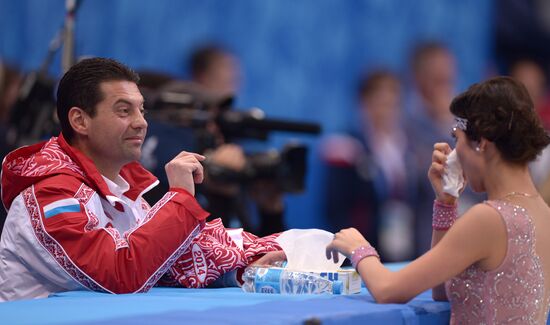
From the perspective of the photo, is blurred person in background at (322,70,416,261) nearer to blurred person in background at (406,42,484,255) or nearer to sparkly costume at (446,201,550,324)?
blurred person in background at (406,42,484,255)

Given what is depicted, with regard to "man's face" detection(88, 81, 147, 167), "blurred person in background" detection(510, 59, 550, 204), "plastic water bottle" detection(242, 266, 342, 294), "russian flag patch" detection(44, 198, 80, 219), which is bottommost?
"plastic water bottle" detection(242, 266, 342, 294)

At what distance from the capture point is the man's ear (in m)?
2.41

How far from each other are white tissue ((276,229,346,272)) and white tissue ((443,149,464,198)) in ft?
1.25

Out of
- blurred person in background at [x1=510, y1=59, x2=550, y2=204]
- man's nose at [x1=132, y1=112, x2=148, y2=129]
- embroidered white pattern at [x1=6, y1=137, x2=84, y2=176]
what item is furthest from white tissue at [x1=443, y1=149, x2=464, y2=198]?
blurred person in background at [x1=510, y1=59, x2=550, y2=204]

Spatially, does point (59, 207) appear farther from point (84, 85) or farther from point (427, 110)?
point (427, 110)

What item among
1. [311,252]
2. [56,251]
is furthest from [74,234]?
[311,252]

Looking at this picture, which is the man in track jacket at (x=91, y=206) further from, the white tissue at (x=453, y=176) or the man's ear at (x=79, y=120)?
the white tissue at (x=453, y=176)

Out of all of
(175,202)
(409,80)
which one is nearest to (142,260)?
(175,202)

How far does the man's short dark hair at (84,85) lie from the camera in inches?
95.1

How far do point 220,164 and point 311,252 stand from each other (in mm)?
1759

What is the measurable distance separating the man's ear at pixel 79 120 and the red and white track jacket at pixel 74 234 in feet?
0.25

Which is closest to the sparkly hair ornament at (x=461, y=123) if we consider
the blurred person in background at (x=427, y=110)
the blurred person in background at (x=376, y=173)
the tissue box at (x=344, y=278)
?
the tissue box at (x=344, y=278)

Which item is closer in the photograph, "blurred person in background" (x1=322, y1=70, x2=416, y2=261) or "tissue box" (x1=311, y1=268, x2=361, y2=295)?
"tissue box" (x1=311, y1=268, x2=361, y2=295)

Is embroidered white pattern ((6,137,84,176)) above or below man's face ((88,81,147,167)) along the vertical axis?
below
